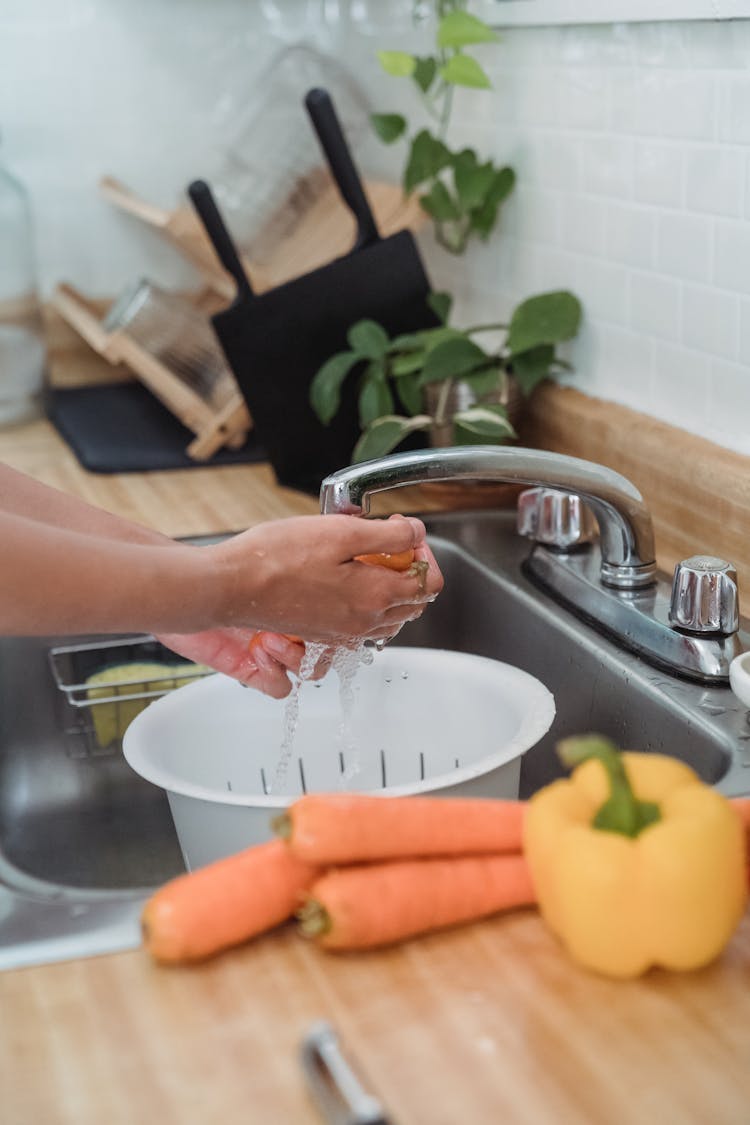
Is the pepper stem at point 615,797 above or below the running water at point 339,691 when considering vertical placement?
above

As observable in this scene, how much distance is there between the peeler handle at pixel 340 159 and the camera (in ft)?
4.94

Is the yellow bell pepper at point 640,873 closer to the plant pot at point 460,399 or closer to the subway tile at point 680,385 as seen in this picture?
the subway tile at point 680,385

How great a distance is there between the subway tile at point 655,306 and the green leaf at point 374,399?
0.91ft

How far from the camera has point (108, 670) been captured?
50.4 inches

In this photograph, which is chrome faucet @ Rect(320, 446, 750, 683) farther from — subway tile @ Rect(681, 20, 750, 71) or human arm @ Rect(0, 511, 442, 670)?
subway tile @ Rect(681, 20, 750, 71)

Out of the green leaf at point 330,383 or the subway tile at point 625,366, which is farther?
the green leaf at point 330,383

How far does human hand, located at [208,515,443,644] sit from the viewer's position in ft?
2.75

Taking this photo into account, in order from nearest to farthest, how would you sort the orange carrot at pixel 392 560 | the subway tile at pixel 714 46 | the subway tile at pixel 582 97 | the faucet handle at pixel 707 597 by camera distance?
1. the orange carrot at pixel 392 560
2. the faucet handle at pixel 707 597
3. the subway tile at pixel 714 46
4. the subway tile at pixel 582 97

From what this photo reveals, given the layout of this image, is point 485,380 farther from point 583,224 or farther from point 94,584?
point 94,584

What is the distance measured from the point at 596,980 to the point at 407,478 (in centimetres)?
46

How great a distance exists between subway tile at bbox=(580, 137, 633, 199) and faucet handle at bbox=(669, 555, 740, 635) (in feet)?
1.50

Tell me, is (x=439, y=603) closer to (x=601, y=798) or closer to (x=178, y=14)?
(x=601, y=798)

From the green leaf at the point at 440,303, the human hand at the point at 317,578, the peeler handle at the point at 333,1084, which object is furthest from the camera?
the green leaf at the point at 440,303

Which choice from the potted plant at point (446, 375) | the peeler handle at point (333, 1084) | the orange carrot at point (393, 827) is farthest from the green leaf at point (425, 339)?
the peeler handle at point (333, 1084)
